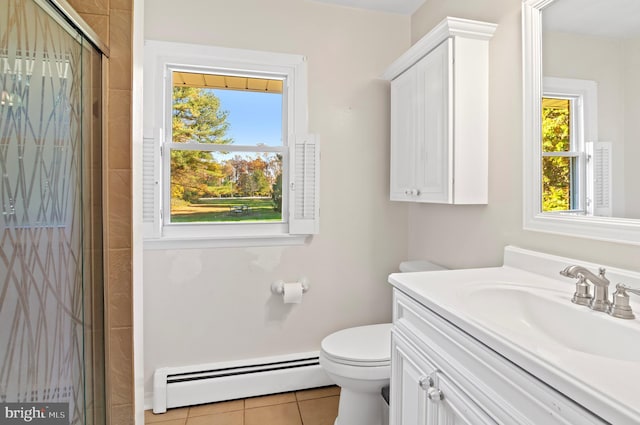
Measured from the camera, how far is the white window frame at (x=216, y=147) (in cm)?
188

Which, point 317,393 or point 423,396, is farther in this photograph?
point 317,393

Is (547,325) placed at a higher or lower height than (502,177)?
lower

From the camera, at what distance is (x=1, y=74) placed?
71 centimetres

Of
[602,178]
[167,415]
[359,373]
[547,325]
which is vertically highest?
[602,178]

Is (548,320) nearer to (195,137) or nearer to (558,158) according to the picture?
(558,158)

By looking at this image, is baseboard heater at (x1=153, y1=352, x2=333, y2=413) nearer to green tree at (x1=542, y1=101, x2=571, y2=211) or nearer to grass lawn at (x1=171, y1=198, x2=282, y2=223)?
grass lawn at (x1=171, y1=198, x2=282, y2=223)

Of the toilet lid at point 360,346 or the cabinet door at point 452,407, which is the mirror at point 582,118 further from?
the toilet lid at point 360,346

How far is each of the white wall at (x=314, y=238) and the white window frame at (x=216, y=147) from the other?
0.06m

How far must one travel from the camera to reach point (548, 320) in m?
1.03

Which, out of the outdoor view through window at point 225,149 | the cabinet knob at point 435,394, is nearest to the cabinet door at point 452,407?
the cabinet knob at point 435,394

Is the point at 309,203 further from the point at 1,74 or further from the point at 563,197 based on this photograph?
the point at 1,74

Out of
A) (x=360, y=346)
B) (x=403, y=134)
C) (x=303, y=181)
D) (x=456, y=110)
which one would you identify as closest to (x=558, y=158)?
(x=456, y=110)

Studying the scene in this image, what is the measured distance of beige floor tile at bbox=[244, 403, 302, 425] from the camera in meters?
1.80

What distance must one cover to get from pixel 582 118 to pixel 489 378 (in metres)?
0.95
